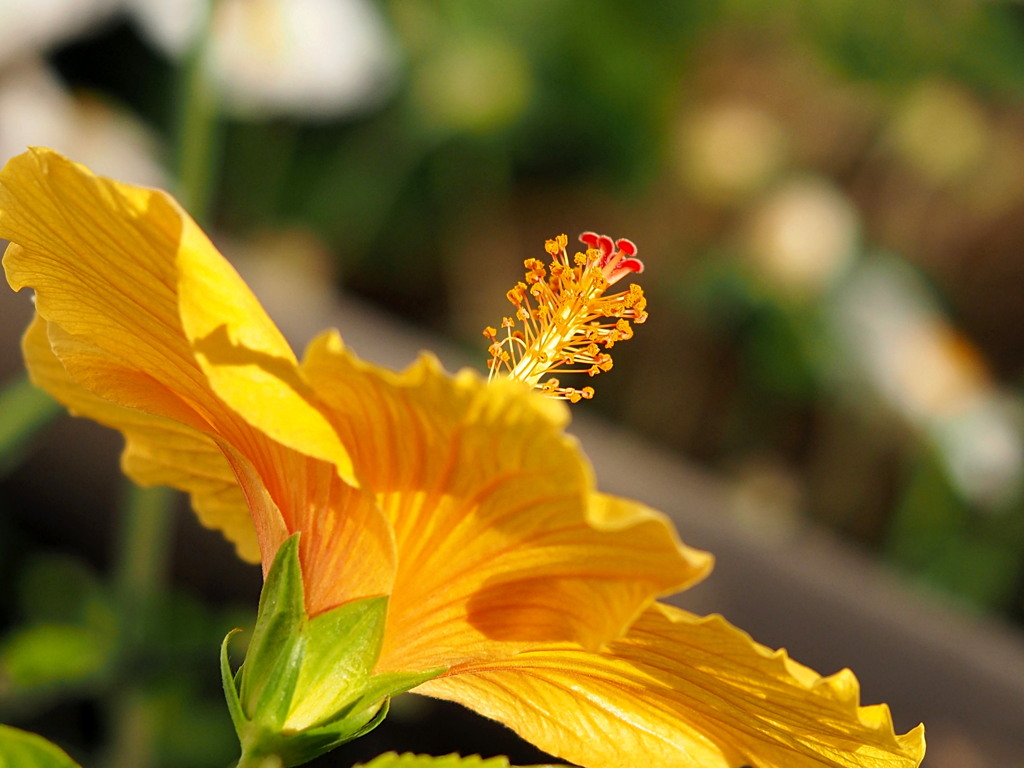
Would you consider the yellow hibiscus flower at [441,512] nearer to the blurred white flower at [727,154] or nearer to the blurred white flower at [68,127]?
the blurred white flower at [68,127]

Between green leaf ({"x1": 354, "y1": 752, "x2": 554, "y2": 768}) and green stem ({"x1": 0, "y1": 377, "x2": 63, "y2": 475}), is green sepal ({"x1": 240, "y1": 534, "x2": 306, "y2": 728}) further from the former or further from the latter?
green stem ({"x1": 0, "y1": 377, "x2": 63, "y2": 475})

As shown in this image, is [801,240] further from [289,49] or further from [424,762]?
[424,762]

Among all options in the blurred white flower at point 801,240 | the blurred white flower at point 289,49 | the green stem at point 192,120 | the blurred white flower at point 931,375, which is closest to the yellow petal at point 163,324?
A: the green stem at point 192,120

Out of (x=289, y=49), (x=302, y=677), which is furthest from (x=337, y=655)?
(x=289, y=49)

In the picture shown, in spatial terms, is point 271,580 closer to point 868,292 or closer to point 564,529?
point 564,529

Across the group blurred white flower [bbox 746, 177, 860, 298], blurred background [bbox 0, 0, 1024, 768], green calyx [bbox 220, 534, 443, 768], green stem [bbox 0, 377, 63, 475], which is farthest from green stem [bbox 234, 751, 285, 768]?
blurred white flower [bbox 746, 177, 860, 298]

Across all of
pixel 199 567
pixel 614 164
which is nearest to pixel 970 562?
pixel 614 164
